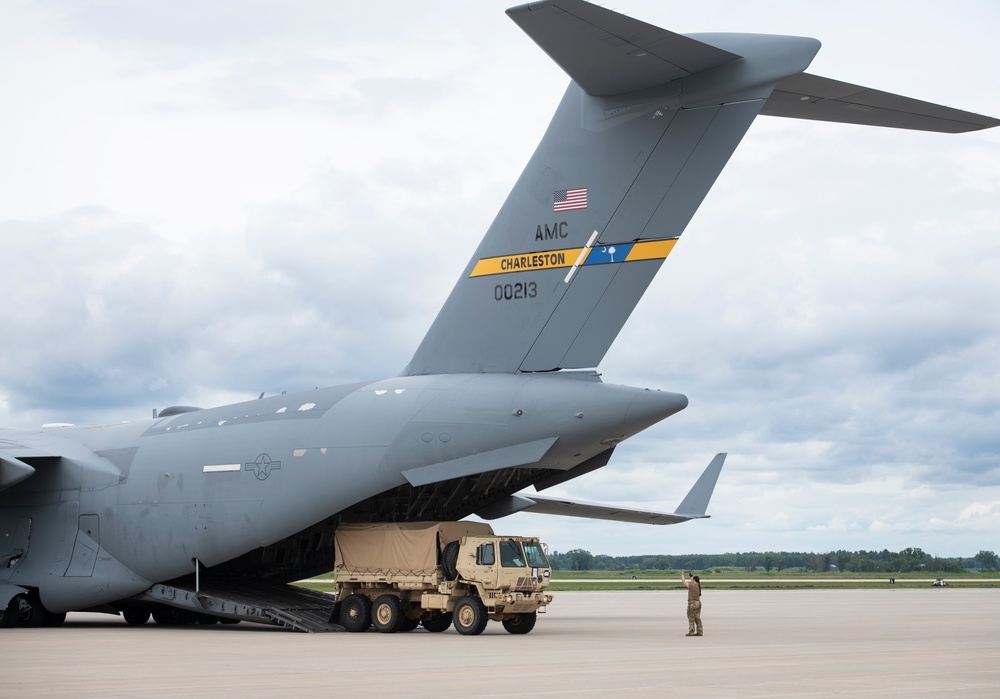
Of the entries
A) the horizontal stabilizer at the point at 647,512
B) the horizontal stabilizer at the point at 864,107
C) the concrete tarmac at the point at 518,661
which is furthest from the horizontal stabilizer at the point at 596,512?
the horizontal stabilizer at the point at 864,107

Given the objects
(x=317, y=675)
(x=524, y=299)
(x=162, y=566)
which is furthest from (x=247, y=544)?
(x=317, y=675)

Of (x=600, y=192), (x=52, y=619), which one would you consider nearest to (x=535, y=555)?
(x=600, y=192)

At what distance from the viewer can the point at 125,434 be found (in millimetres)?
21719

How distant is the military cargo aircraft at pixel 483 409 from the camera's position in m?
15.6

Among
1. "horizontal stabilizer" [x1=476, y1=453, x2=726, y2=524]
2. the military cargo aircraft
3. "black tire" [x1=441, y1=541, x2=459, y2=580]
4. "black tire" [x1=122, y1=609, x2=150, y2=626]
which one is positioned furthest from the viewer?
"horizontal stabilizer" [x1=476, y1=453, x2=726, y2=524]

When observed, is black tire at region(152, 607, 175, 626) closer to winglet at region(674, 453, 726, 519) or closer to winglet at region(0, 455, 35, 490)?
winglet at region(0, 455, 35, 490)

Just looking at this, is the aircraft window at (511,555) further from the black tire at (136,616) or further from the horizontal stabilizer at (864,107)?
the black tire at (136,616)

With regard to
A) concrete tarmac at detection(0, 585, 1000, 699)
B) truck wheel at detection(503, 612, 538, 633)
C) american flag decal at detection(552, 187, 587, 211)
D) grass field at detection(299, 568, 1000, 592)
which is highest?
american flag decal at detection(552, 187, 587, 211)

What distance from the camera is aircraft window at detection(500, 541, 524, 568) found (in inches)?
699

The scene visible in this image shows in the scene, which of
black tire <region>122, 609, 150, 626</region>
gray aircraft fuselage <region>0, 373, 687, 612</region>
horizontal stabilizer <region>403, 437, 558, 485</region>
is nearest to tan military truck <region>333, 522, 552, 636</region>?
gray aircraft fuselage <region>0, 373, 687, 612</region>

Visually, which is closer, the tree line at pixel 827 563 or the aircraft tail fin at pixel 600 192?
the aircraft tail fin at pixel 600 192

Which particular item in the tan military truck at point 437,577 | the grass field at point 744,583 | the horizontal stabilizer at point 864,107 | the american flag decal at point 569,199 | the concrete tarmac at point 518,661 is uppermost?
the horizontal stabilizer at point 864,107

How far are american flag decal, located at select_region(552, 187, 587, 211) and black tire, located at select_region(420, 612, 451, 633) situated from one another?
6.44 metres

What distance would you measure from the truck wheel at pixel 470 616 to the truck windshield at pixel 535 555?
1039mm
